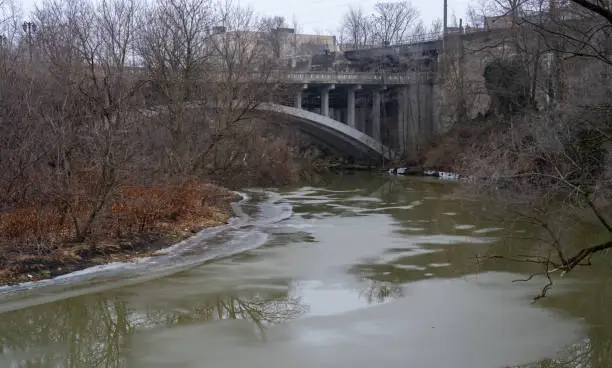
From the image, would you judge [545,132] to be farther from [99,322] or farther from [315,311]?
[99,322]

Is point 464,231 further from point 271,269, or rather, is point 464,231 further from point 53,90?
point 53,90

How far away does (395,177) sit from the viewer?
1502 inches

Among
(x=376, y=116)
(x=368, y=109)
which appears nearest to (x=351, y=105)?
(x=376, y=116)

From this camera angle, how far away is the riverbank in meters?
9.97

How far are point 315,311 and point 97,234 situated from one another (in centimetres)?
542

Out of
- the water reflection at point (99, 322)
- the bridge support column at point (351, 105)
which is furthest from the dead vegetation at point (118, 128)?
the bridge support column at point (351, 105)

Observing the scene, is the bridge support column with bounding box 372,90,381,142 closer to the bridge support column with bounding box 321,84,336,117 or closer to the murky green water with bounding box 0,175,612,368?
the bridge support column with bounding box 321,84,336,117

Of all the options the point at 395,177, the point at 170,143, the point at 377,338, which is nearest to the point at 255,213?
the point at 170,143

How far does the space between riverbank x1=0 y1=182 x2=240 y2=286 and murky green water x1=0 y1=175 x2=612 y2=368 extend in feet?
1.93

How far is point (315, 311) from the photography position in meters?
8.21

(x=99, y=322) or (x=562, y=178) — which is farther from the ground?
(x=562, y=178)

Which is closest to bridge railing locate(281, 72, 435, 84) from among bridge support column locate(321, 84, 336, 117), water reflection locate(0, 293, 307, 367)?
bridge support column locate(321, 84, 336, 117)

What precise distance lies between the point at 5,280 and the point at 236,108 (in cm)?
1267

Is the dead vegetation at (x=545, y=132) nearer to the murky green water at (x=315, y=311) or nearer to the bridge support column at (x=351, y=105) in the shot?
the murky green water at (x=315, y=311)
